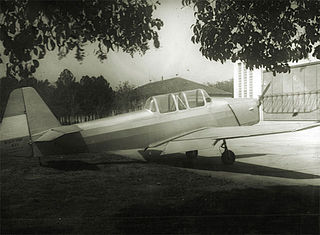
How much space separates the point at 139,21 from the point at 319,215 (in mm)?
3159

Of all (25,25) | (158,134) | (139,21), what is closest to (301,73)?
(158,134)

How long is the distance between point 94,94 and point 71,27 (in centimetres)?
129

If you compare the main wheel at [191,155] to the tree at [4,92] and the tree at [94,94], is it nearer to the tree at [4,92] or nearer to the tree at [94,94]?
the tree at [94,94]

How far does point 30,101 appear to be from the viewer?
5375 mm

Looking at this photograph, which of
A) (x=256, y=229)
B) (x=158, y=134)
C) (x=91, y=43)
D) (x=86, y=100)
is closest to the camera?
(x=256, y=229)

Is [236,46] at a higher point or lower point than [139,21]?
lower

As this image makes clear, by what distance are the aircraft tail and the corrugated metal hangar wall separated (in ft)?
17.8

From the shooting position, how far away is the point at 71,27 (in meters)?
3.70

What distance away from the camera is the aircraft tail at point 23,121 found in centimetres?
498

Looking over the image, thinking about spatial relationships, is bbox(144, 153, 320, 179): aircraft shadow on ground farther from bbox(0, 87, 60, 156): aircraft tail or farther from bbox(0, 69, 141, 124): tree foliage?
bbox(0, 87, 60, 156): aircraft tail

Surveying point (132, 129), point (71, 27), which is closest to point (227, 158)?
point (132, 129)

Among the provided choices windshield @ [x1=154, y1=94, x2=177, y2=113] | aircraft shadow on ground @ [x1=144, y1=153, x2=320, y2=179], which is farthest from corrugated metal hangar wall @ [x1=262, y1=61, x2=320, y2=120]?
windshield @ [x1=154, y1=94, x2=177, y2=113]

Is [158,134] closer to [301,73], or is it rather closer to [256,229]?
[256,229]

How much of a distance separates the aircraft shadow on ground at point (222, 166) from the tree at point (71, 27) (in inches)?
120
